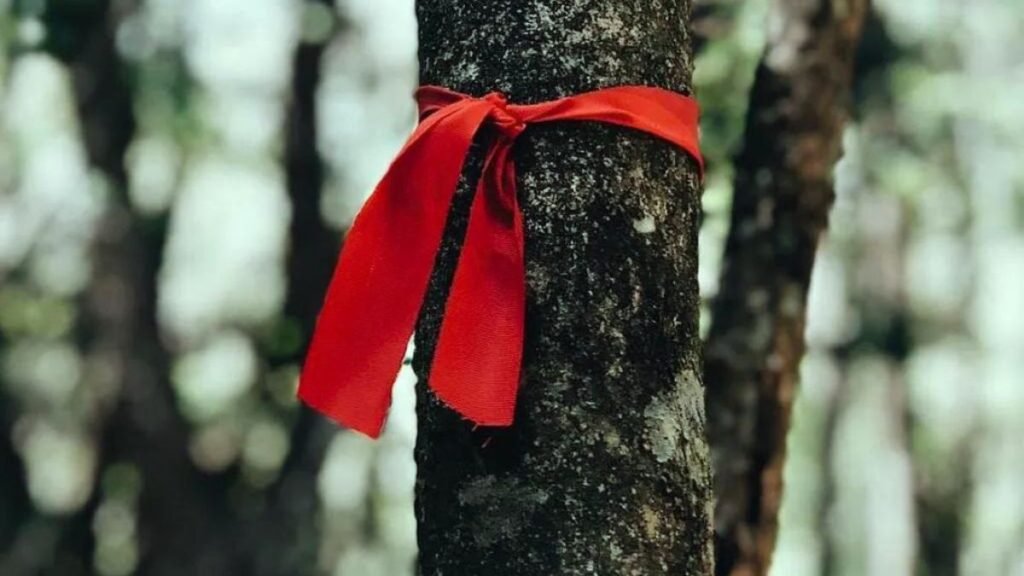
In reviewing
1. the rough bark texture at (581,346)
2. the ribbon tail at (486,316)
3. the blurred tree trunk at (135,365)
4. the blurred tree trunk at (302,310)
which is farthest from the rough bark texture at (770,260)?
the blurred tree trunk at (135,365)

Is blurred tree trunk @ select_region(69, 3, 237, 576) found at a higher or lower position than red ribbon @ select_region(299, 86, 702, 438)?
lower

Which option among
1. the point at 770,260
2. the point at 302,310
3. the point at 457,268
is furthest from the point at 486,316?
the point at 302,310

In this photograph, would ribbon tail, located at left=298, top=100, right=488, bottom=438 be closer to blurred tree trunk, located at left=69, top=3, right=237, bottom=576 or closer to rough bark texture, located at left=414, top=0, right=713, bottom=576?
rough bark texture, located at left=414, top=0, right=713, bottom=576

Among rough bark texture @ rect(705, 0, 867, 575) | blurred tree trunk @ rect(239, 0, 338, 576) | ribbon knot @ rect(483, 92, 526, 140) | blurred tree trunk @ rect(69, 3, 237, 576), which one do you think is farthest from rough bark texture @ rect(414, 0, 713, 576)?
blurred tree trunk @ rect(69, 3, 237, 576)

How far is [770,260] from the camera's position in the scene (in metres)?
2.25

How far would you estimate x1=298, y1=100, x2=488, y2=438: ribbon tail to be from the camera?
1024 millimetres

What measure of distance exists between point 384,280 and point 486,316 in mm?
111

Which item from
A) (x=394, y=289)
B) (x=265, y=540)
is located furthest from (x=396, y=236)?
(x=265, y=540)

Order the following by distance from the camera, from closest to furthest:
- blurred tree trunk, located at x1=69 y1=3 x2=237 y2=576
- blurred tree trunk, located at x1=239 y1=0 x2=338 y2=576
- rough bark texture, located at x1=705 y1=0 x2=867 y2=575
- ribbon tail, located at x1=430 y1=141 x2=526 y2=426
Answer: ribbon tail, located at x1=430 y1=141 x2=526 y2=426 < rough bark texture, located at x1=705 y1=0 x2=867 y2=575 < blurred tree trunk, located at x1=239 y1=0 x2=338 y2=576 < blurred tree trunk, located at x1=69 y1=3 x2=237 y2=576

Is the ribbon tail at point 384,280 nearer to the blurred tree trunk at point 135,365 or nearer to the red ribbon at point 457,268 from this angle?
the red ribbon at point 457,268

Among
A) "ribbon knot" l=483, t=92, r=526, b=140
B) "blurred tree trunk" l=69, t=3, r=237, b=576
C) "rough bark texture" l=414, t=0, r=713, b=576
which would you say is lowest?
"blurred tree trunk" l=69, t=3, r=237, b=576

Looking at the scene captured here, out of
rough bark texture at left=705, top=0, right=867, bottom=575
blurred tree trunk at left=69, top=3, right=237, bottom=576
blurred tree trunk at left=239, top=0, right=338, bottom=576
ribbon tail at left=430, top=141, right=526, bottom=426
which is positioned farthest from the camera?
blurred tree trunk at left=69, top=3, right=237, bottom=576

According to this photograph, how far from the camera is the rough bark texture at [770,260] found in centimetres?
213

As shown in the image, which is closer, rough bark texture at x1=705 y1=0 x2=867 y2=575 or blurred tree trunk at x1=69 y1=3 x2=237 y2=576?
rough bark texture at x1=705 y1=0 x2=867 y2=575
